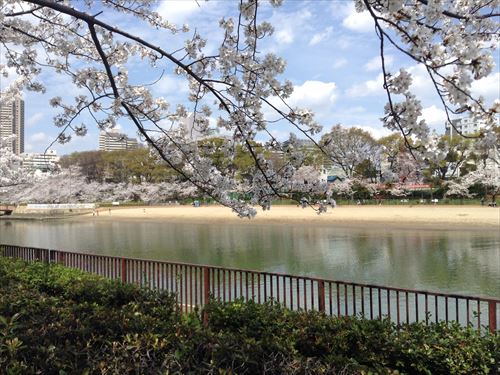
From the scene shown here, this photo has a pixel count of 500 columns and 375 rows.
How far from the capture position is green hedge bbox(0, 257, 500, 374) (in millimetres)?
2754

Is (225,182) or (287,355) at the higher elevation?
(225,182)

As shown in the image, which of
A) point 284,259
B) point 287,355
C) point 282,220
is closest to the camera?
point 287,355

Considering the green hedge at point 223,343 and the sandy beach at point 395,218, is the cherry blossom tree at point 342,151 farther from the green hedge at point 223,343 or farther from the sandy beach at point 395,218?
the sandy beach at point 395,218

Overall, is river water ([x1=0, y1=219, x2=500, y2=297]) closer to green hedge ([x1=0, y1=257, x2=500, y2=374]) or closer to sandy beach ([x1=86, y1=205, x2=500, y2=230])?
sandy beach ([x1=86, y1=205, x2=500, y2=230])

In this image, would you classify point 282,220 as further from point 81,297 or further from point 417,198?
point 81,297

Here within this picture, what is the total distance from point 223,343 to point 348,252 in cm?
1771

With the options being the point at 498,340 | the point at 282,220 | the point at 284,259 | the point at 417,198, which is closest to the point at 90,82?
the point at 498,340

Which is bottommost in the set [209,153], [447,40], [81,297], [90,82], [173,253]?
[173,253]

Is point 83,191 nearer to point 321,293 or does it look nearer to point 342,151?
point 321,293

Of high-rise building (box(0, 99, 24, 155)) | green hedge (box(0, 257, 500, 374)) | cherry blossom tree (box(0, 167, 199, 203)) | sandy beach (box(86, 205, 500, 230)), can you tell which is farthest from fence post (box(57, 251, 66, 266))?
cherry blossom tree (box(0, 167, 199, 203))

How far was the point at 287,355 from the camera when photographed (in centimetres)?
305

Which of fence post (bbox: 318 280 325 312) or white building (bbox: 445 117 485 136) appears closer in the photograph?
white building (bbox: 445 117 485 136)

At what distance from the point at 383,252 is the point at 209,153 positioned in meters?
16.4

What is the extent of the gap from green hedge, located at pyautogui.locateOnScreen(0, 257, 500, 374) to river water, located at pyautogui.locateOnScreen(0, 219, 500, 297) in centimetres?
945
